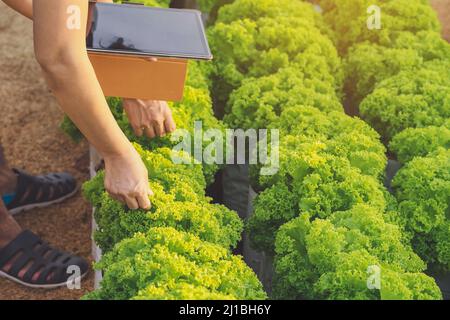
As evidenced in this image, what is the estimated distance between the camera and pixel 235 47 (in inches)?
229

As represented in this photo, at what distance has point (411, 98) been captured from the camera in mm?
5191

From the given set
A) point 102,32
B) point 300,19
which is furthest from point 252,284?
point 300,19

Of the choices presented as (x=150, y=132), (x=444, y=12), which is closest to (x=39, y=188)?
(x=150, y=132)

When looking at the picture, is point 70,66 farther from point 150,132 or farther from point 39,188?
point 39,188

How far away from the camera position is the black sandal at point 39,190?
5.96 meters

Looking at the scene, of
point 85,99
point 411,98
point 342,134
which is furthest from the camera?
point 411,98

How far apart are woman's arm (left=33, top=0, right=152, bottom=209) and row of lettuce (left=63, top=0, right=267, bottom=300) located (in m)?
0.37

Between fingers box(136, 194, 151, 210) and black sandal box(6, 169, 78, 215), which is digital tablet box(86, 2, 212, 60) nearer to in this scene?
fingers box(136, 194, 151, 210)

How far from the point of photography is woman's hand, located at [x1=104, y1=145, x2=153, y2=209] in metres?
3.58

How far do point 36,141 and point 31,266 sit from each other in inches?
80.3

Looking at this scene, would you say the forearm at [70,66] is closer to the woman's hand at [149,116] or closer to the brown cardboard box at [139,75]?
the brown cardboard box at [139,75]

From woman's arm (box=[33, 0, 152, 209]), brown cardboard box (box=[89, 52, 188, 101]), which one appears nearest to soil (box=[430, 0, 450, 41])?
brown cardboard box (box=[89, 52, 188, 101])

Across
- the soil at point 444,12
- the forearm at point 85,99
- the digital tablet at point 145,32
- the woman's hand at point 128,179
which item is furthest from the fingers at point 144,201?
the soil at point 444,12
